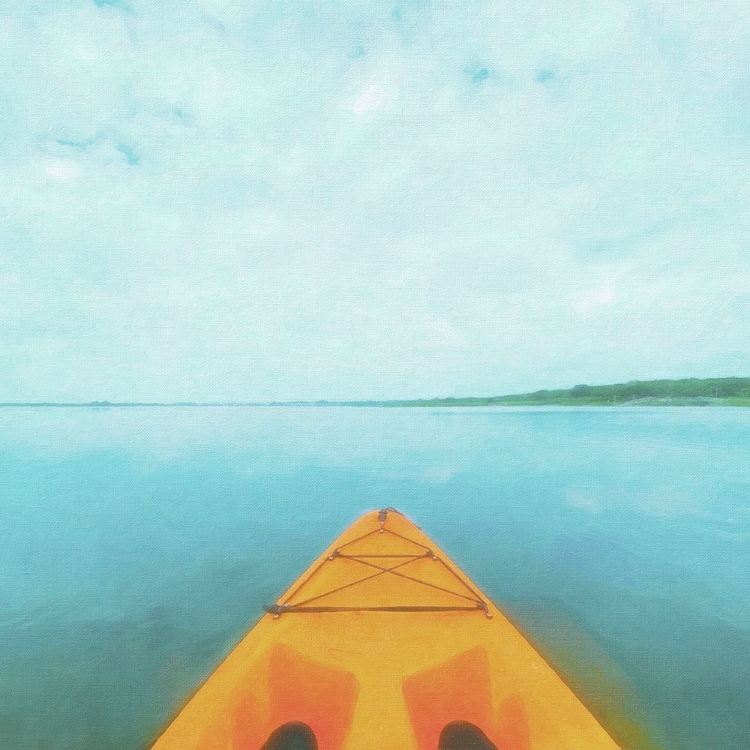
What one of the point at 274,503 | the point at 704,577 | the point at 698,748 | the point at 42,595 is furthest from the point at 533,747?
the point at 274,503

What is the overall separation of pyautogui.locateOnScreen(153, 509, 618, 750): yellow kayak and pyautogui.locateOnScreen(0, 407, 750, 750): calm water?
2096 millimetres

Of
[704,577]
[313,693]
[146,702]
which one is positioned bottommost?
[704,577]

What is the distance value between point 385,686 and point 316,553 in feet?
21.5

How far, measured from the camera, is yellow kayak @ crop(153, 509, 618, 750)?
2.51 m

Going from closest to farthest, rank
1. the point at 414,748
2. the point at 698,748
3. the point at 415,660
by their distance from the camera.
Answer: the point at 414,748, the point at 415,660, the point at 698,748

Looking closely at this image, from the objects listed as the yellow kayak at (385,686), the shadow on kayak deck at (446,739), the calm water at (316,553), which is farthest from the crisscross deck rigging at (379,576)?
the calm water at (316,553)

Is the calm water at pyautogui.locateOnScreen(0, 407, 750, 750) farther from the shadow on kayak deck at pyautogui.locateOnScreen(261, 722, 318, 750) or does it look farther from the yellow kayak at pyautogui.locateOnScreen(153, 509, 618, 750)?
the yellow kayak at pyautogui.locateOnScreen(153, 509, 618, 750)

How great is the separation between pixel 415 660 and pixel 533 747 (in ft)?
3.14

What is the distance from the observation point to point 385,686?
2.85 metres

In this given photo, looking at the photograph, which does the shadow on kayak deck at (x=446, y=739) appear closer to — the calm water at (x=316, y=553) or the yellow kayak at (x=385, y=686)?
the yellow kayak at (x=385, y=686)

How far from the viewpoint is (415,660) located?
310cm

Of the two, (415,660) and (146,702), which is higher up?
(415,660)

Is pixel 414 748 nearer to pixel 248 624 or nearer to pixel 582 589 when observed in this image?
pixel 248 624

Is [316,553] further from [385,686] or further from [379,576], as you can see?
[385,686]
